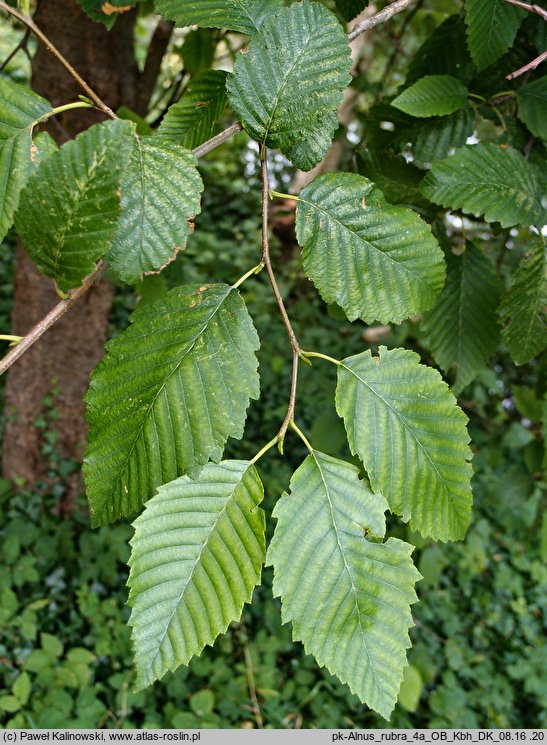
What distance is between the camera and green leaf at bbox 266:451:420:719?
700 millimetres

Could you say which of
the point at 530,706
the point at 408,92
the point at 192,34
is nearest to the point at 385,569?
the point at 408,92

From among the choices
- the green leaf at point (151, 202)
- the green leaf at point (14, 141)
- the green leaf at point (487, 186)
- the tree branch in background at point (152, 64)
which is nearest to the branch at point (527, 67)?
the green leaf at point (487, 186)

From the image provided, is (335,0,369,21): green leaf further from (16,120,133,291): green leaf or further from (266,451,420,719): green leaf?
(266,451,420,719): green leaf

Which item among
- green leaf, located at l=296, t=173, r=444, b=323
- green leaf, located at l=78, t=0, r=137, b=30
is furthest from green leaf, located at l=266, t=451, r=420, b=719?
green leaf, located at l=78, t=0, r=137, b=30

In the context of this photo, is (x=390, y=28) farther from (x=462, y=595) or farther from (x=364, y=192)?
(x=462, y=595)

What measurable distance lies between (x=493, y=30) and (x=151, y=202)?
0.76 m

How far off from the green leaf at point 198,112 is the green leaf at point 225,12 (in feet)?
0.26

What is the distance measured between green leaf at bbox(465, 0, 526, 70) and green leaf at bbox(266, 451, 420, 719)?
0.83 metres

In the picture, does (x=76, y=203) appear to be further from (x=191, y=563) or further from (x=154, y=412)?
(x=191, y=563)

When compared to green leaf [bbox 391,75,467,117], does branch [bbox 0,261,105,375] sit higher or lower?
higher

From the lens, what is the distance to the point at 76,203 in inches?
23.3

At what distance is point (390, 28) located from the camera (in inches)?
99.8

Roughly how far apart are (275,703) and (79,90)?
2492 millimetres

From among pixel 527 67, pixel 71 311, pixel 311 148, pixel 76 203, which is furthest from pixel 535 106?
pixel 71 311
